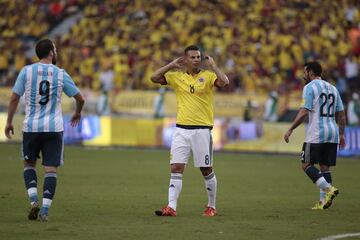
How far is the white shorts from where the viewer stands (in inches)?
478

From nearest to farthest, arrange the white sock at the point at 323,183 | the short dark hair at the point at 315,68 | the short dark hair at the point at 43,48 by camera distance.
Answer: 1. the short dark hair at the point at 43,48
2. the white sock at the point at 323,183
3. the short dark hair at the point at 315,68

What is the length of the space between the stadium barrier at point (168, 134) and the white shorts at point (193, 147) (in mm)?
16148

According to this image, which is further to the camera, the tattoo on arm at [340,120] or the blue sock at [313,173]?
the tattoo on arm at [340,120]

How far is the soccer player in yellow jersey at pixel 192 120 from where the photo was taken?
12125mm

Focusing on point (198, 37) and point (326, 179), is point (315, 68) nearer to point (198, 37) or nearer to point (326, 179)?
point (326, 179)

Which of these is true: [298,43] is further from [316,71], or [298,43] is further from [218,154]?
[316,71]

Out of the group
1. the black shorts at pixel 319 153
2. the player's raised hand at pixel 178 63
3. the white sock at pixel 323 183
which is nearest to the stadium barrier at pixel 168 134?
the black shorts at pixel 319 153

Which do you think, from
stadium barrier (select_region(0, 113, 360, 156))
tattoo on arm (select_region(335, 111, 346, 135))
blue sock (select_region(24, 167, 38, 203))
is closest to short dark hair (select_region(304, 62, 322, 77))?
tattoo on arm (select_region(335, 111, 346, 135))

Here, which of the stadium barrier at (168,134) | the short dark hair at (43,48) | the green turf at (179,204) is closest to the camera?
the green turf at (179,204)

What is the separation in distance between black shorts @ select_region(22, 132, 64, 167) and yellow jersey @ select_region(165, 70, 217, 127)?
5.82ft

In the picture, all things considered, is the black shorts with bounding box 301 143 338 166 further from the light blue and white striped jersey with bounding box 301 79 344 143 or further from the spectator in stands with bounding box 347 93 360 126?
the spectator in stands with bounding box 347 93 360 126

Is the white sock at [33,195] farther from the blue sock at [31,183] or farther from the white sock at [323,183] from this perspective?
the white sock at [323,183]

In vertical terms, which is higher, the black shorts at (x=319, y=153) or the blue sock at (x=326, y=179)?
the black shorts at (x=319, y=153)

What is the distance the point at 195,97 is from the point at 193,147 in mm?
655
